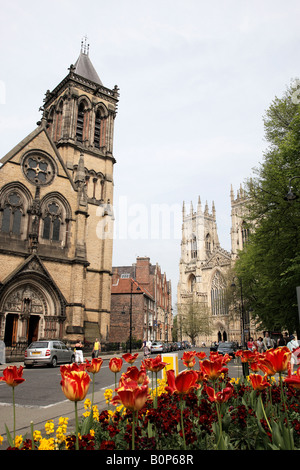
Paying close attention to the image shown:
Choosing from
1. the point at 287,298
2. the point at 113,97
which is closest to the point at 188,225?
the point at 113,97

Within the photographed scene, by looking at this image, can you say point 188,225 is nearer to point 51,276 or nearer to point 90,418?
point 51,276

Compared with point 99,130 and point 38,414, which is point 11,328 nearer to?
point 38,414

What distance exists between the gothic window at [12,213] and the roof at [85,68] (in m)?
20.2

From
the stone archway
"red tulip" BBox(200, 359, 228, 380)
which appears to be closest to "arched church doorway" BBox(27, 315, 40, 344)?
the stone archway

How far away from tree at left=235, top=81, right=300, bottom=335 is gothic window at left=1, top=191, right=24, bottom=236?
58.0 feet

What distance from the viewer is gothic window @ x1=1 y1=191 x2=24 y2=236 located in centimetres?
2758

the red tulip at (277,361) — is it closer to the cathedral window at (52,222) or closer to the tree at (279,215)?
the tree at (279,215)

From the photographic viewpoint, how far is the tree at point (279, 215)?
52.8 ft

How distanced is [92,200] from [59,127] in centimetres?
926

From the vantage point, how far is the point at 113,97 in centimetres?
4041

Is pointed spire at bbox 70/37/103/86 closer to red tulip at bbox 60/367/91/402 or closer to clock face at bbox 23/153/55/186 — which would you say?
clock face at bbox 23/153/55/186

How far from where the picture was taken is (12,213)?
27.9 m

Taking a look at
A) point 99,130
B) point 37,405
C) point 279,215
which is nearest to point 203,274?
point 99,130
